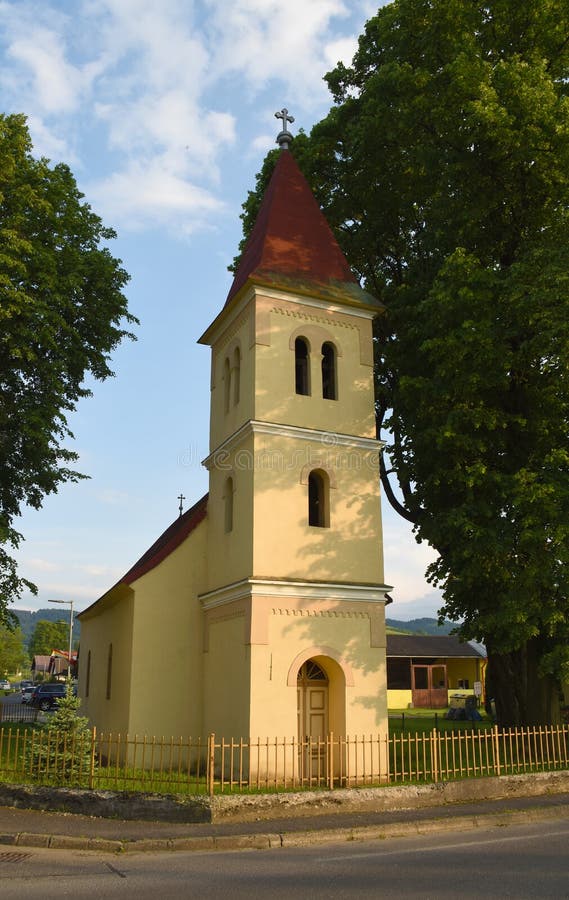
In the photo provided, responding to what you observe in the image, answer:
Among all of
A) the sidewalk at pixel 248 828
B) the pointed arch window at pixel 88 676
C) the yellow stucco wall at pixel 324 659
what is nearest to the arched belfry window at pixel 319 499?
the yellow stucco wall at pixel 324 659

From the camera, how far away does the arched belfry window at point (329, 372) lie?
60.3 ft

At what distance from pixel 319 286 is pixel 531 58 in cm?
764

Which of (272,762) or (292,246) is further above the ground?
(292,246)

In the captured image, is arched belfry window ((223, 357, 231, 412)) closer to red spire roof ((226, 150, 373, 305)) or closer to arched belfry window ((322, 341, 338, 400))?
red spire roof ((226, 150, 373, 305))

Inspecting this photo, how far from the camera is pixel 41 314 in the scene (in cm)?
2098

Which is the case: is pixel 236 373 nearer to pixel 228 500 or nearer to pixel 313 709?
pixel 228 500

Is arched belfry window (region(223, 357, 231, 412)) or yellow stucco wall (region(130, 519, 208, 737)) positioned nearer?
yellow stucco wall (region(130, 519, 208, 737))

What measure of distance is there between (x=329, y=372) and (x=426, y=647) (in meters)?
36.2

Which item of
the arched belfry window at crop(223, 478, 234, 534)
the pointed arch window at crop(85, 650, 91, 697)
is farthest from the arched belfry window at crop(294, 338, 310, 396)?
the pointed arch window at crop(85, 650, 91, 697)

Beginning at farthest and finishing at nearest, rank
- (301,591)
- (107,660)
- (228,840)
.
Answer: (107,660) → (301,591) → (228,840)

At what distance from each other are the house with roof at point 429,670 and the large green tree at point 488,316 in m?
30.1

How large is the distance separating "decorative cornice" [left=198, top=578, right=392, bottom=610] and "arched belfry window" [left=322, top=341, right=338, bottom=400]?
4.68 metres

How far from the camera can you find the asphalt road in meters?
8.00

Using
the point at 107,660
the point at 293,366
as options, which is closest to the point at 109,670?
the point at 107,660
